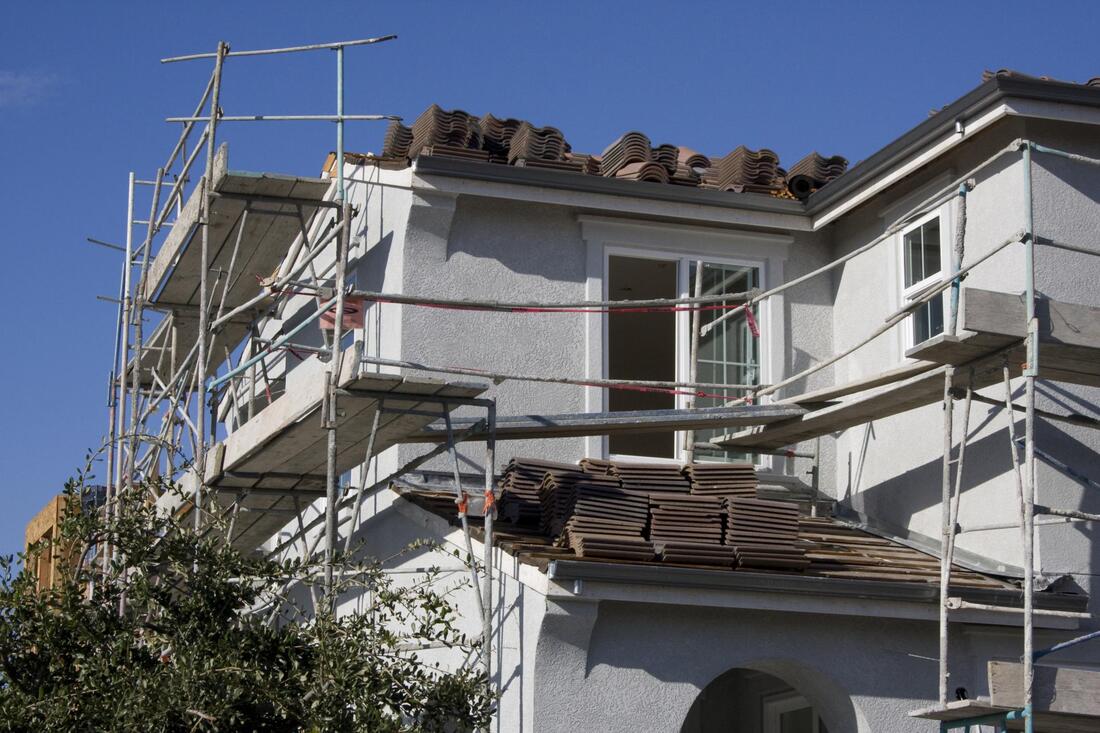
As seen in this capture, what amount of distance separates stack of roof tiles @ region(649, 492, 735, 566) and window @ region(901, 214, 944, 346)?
3.20 m

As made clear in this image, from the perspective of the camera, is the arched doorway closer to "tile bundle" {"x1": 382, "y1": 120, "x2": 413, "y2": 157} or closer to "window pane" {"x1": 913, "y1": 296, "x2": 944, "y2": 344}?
"window pane" {"x1": 913, "y1": 296, "x2": 944, "y2": 344}

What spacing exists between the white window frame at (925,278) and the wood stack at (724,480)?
2.17 m

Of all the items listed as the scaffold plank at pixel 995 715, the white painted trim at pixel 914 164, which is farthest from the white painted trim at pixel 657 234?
the scaffold plank at pixel 995 715

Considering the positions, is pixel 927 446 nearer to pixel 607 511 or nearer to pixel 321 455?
pixel 607 511

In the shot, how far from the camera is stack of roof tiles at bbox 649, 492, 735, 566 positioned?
459 inches

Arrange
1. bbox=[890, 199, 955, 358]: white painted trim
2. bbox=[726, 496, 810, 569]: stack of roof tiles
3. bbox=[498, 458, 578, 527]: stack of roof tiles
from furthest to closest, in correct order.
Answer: bbox=[890, 199, 955, 358]: white painted trim < bbox=[498, 458, 578, 527]: stack of roof tiles < bbox=[726, 496, 810, 569]: stack of roof tiles

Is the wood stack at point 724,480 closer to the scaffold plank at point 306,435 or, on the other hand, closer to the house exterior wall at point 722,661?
the house exterior wall at point 722,661

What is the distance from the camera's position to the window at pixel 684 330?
15320 mm

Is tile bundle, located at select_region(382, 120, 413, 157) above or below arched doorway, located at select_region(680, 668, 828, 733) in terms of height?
above

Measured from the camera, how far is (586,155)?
15750 millimetres

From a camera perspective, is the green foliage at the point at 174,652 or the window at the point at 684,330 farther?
the window at the point at 684,330

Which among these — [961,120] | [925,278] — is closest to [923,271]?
[925,278]

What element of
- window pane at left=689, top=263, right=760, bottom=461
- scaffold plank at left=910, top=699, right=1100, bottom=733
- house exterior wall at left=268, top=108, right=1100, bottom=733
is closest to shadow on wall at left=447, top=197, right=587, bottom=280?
house exterior wall at left=268, top=108, right=1100, bottom=733

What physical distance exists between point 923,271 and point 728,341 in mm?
2175
